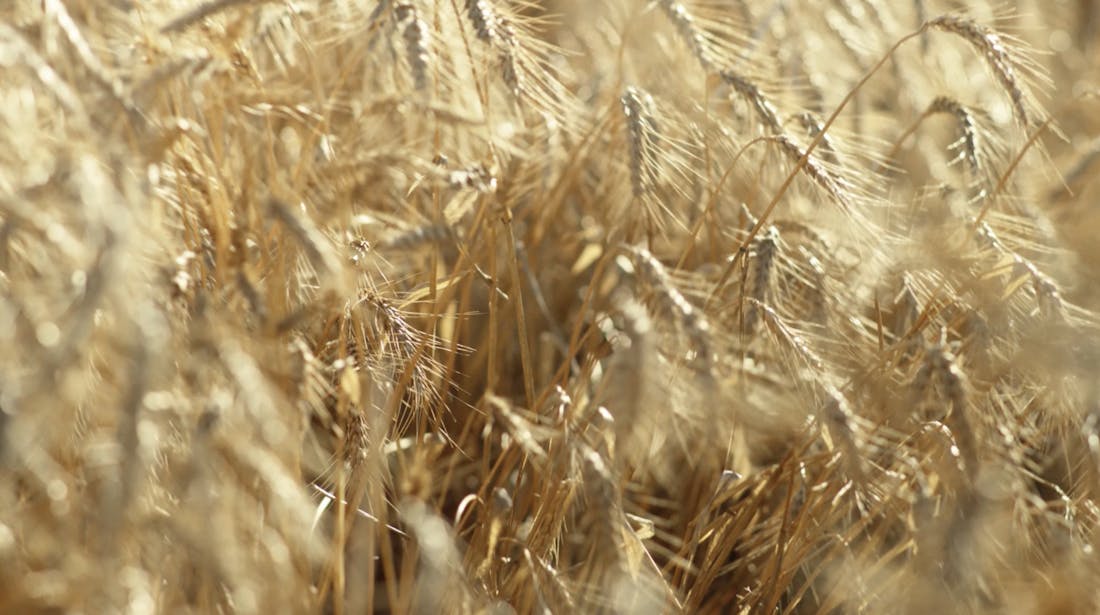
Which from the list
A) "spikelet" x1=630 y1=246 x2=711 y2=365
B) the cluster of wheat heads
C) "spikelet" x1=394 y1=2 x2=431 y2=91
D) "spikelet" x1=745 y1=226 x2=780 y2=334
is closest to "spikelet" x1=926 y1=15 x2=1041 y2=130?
the cluster of wheat heads

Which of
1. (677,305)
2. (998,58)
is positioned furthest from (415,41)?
(998,58)

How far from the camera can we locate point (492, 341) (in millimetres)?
1711

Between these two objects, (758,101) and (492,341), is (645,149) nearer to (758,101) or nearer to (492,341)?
(758,101)

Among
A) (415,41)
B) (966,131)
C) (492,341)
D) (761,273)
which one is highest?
(966,131)

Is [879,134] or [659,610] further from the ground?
[879,134]

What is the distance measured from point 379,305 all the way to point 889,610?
0.94 meters

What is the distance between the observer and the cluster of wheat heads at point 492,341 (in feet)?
3.92

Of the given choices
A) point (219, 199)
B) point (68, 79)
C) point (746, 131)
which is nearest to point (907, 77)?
point (746, 131)

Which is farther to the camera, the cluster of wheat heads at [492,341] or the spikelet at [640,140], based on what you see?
the spikelet at [640,140]

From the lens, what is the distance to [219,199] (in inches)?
64.4

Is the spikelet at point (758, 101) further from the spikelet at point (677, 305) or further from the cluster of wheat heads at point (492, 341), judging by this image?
the spikelet at point (677, 305)

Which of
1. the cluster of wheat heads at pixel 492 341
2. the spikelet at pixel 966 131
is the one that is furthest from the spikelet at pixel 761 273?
the spikelet at pixel 966 131

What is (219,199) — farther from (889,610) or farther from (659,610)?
(889,610)

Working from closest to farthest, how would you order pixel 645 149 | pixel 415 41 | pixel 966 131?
pixel 415 41, pixel 645 149, pixel 966 131
